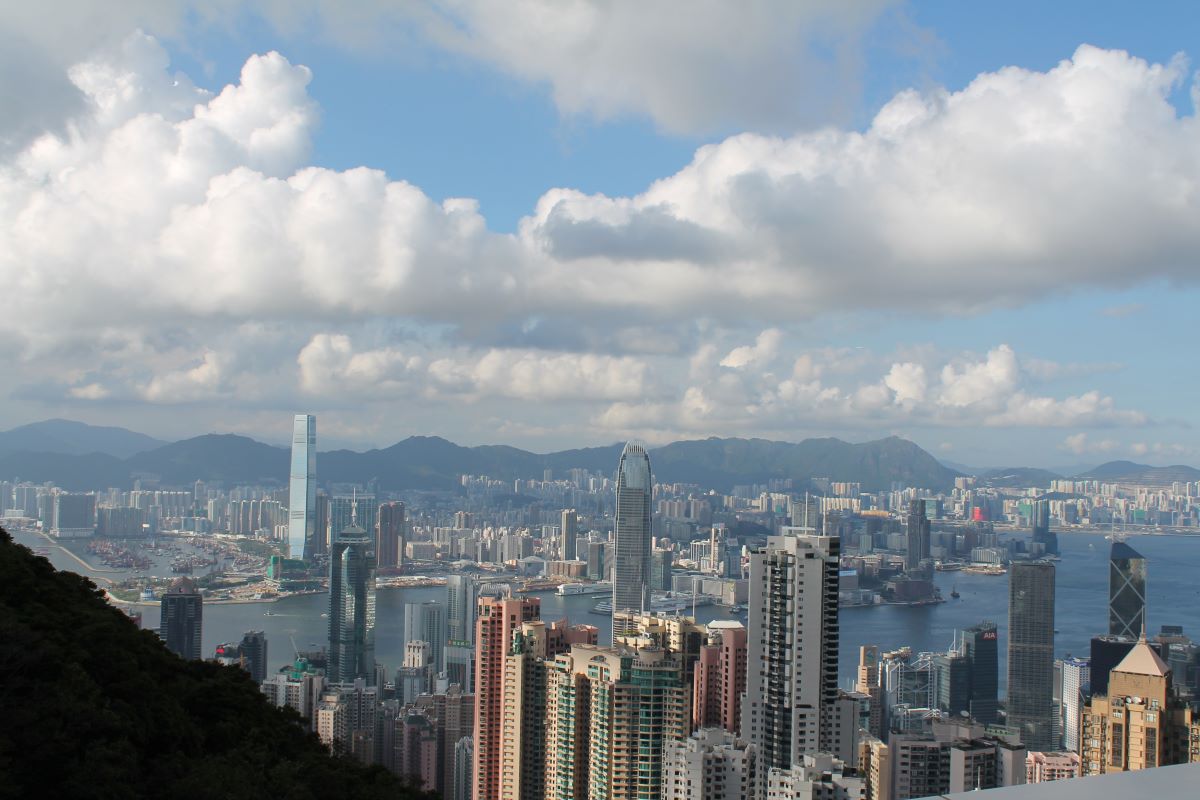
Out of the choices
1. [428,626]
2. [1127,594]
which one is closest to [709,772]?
[428,626]

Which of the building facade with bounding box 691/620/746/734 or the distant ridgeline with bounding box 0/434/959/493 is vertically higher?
the distant ridgeline with bounding box 0/434/959/493

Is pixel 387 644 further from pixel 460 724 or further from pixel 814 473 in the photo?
pixel 814 473

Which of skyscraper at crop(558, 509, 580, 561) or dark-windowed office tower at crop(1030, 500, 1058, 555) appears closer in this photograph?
dark-windowed office tower at crop(1030, 500, 1058, 555)

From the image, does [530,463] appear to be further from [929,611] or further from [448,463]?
[929,611]

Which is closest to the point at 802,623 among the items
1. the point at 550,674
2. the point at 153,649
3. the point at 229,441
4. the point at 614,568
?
the point at 550,674

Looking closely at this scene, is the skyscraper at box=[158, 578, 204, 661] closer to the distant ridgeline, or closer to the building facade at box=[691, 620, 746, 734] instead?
the building facade at box=[691, 620, 746, 734]

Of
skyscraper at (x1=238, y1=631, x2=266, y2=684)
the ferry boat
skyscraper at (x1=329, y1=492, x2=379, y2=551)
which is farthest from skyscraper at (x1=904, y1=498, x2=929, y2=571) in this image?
skyscraper at (x1=238, y1=631, x2=266, y2=684)
